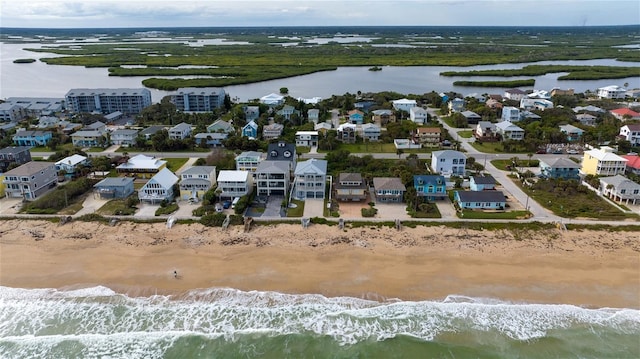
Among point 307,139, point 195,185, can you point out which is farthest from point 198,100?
point 195,185

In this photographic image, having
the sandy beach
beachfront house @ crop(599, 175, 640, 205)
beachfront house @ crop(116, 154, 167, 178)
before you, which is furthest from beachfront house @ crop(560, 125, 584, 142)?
beachfront house @ crop(116, 154, 167, 178)

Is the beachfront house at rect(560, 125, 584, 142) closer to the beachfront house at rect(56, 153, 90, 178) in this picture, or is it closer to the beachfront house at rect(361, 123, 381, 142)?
the beachfront house at rect(361, 123, 381, 142)

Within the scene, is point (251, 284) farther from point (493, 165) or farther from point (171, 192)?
point (493, 165)

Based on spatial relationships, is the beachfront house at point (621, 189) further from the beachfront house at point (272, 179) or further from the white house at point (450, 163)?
the beachfront house at point (272, 179)

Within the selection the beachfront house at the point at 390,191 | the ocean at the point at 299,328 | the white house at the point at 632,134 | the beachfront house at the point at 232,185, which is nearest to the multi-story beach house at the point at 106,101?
the beachfront house at the point at 232,185

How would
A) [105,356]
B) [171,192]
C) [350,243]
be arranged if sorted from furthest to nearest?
[171,192], [350,243], [105,356]

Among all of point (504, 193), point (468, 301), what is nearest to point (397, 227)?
point (468, 301)
